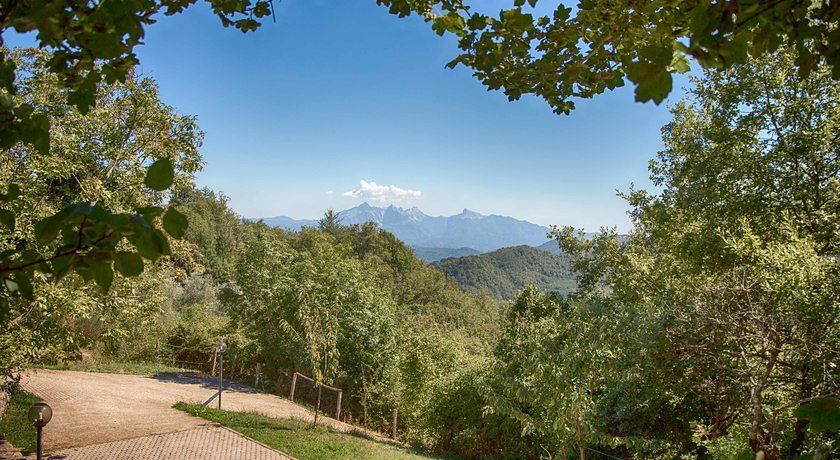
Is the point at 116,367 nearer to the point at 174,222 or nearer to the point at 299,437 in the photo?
the point at 299,437

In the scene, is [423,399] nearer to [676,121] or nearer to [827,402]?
[676,121]

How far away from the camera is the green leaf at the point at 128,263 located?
2.68 ft

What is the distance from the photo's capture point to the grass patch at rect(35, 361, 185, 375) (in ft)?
47.9

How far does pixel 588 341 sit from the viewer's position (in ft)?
14.5

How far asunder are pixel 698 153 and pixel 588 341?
18.1ft

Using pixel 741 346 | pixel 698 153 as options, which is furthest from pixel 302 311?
pixel 698 153

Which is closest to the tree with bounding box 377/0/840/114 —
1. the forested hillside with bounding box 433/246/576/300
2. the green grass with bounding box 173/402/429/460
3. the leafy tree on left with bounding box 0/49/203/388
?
the leafy tree on left with bounding box 0/49/203/388

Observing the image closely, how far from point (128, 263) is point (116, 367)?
62.4 feet

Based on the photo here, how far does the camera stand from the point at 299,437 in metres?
8.72

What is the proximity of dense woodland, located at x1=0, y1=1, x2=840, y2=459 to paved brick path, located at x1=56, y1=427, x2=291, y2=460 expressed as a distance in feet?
5.51

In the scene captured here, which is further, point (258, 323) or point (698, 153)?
point (258, 323)

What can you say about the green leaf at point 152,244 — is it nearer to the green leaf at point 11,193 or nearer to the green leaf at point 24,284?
the green leaf at point 24,284

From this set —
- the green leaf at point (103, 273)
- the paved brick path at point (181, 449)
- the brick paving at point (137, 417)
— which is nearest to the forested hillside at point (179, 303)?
the green leaf at point (103, 273)

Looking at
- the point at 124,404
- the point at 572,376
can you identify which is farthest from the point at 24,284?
the point at 124,404
